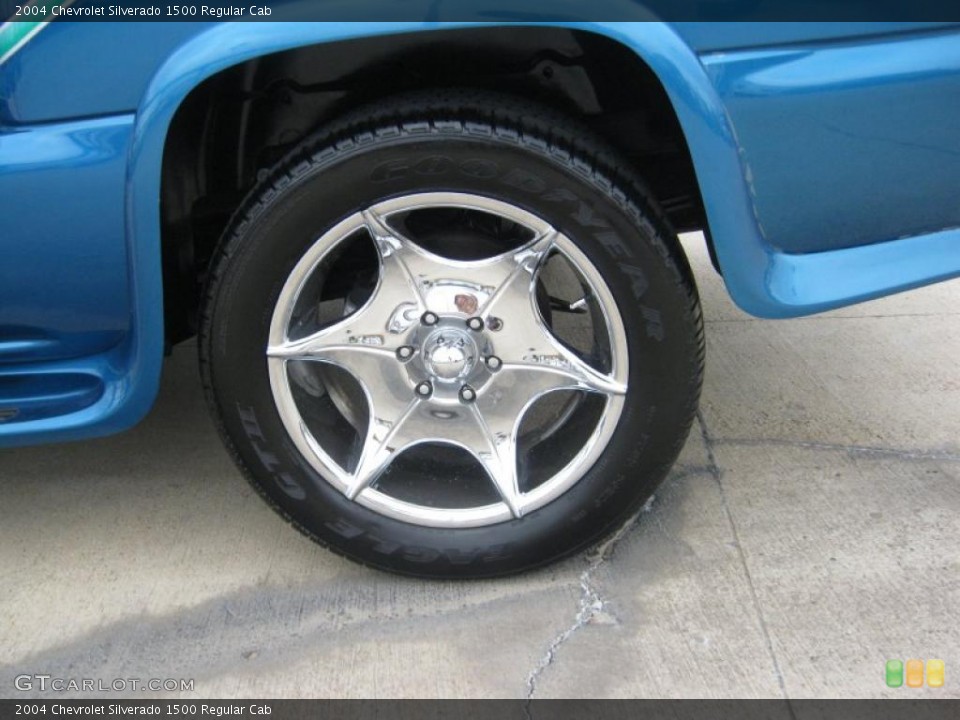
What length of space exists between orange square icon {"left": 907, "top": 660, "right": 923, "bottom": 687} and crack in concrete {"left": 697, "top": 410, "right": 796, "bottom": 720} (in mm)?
257

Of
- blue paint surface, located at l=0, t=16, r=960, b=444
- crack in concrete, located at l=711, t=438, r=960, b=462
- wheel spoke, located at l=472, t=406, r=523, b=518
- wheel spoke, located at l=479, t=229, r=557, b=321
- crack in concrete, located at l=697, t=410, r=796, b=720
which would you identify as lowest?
crack in concrete, located at l=711, t=438, r=960, b=462

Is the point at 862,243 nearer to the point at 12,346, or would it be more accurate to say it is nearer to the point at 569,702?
the point at 569,702

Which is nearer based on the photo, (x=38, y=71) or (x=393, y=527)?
(x=38, y=71)

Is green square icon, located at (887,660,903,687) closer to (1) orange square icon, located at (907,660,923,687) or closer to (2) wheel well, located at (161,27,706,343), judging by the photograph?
(1) orange square icon, located at (907,660,923,687)

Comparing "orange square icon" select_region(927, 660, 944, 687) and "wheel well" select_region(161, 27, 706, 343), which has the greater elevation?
"wheel well" select_region(161, 27, 706, 343)

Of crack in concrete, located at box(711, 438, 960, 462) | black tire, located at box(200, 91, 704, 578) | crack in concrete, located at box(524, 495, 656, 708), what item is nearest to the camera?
black tire, located at box(200, 91, 704, 578)

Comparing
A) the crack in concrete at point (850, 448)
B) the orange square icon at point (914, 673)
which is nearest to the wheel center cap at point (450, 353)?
the crack in concrete at point (850, 448)

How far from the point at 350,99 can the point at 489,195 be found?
44 cm

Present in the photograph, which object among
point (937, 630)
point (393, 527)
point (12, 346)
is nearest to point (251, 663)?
point (393, 527)

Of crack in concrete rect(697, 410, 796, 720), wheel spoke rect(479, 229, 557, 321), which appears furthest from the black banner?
crack in concrete rect(697, 410, 796, 720)

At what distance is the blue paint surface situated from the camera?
1795 mm

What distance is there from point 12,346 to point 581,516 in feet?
4.19

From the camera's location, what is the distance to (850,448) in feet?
8.95

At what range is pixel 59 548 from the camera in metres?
2.44
